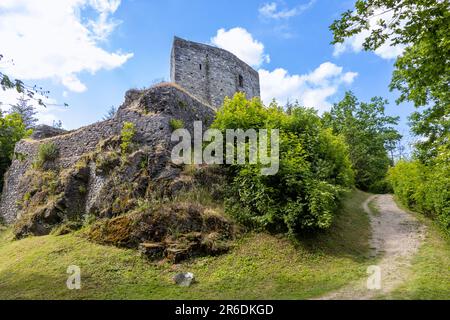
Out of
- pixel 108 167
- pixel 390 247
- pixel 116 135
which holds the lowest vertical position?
pixel 390 247

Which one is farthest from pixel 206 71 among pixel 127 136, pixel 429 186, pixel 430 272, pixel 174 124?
pixel 430 272

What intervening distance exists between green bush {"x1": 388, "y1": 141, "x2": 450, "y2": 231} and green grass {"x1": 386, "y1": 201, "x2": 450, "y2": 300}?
63cm

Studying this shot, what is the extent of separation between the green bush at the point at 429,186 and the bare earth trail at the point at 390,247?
748 mm

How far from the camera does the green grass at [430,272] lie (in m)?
6.46

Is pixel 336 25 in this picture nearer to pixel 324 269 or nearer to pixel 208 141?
pixel 324 269

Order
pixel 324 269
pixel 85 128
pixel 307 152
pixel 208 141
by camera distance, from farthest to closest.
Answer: pixel 85 128 → pixel 208 141 → pixel 307 152 → pixel 324 269

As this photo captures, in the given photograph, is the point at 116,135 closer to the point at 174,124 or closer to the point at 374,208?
the point at 174,124

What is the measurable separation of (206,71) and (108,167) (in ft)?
40.0

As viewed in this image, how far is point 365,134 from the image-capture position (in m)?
28.8
